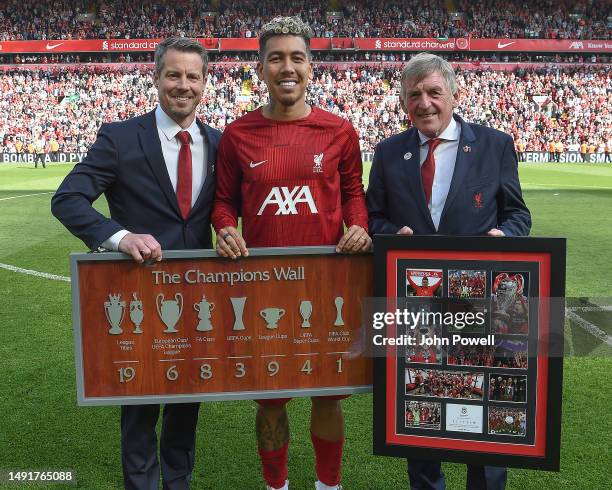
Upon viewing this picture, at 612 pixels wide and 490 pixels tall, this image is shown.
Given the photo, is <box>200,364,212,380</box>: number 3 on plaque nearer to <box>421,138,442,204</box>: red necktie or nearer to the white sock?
the white sock

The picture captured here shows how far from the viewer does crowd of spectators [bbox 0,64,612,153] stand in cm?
3916

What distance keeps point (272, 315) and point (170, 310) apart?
41cm

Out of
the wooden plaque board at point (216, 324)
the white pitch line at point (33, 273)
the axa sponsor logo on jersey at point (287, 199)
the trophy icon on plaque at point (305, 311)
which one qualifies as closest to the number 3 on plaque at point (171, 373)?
the wooden plaque board at point (216, 324)

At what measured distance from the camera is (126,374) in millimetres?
2654

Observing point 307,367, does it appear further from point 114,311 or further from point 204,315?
point 114,311

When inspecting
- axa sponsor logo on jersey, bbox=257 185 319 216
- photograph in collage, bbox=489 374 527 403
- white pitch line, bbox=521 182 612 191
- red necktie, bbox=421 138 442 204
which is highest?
white pitch line, bbox=521 182 612 191

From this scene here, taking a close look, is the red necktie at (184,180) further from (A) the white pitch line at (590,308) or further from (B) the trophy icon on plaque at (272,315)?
(A) the white pitch line at (590,308)

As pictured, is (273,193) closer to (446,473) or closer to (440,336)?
(440,336)

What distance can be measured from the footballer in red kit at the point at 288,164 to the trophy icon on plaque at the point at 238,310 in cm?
33

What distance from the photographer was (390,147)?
2.90 metres

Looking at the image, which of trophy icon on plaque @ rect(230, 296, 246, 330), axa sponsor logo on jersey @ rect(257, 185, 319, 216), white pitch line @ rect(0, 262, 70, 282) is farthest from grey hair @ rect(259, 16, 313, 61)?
white pitch line @ rect(0, 262, 70, 282)

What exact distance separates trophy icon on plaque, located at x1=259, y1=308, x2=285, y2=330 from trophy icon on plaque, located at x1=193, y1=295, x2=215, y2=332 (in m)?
0.21

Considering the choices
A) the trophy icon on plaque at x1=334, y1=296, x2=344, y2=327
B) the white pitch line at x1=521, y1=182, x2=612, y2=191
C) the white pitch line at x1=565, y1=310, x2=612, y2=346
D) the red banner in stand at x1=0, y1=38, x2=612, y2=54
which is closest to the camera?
the trophy icon on plaque at x1=334, y1=296, x2=344, y2=327

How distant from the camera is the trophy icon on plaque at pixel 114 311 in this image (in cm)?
258
